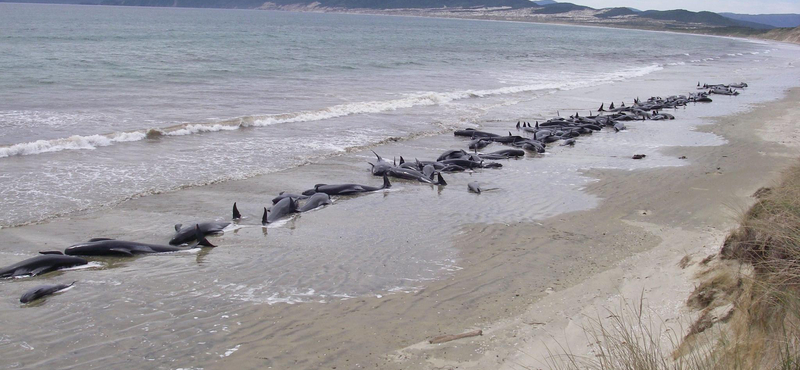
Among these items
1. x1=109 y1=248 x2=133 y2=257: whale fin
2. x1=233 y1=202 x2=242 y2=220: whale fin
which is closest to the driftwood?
x1=109 y1=248 x2=133 y2=257: whale fin

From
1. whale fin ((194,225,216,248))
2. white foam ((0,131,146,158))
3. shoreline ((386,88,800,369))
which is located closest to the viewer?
shoreline ((386,88,800,369))

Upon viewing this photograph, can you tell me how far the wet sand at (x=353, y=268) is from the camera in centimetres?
573

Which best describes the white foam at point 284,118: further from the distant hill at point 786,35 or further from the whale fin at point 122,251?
the distant hill at point 786,35

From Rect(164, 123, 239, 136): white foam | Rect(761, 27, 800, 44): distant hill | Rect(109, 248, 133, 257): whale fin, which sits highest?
Rect(761, 27, 800, 44): distant hill

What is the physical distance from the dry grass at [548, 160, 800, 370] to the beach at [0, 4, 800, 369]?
0.48 m

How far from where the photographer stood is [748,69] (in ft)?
153

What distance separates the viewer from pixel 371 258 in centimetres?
807

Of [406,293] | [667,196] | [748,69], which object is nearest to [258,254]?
[406,293]

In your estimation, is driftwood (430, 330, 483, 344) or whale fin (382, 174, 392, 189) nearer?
driftwood (430, 330, 483, 344)

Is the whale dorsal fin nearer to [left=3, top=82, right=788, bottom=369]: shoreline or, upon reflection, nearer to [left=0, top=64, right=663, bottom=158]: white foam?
[left=3, top=82, right=788, bottom=369]: shoreline

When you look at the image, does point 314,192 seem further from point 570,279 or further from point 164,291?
point 570,279

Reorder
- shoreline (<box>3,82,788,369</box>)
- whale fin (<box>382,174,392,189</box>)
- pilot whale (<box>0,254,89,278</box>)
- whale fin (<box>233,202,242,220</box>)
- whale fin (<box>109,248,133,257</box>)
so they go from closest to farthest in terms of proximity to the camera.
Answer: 1. shoreline (<box>3,82,788,369</box>)
2. pilot whale (<box>0,254,89,278</box>)
3. whale fin (<box>109,248,133,257</box>)
4. whale fin (<box>233,202,242,220</box>)
5. whale fin (<box>382,174,392,189</box>)

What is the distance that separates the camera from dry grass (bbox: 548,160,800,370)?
349 centimetres

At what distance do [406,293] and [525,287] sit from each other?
1.37m
